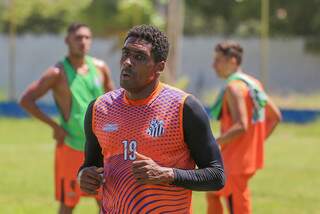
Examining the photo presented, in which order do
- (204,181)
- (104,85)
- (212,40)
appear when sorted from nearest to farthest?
(204,181) < (104,85) < (212,40)

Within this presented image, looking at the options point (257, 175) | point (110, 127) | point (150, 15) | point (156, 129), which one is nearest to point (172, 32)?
point (257, 175)

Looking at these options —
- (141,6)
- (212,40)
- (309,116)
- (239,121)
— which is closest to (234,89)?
(239,121)

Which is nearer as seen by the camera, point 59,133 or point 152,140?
point 152,140

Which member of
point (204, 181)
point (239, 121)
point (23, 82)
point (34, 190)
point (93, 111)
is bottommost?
point (23, 82)

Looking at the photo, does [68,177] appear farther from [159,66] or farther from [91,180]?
[159,66]

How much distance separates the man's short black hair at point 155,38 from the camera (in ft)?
14.9

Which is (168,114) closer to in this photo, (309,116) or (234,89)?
(234,89)

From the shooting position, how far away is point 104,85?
29.5 feet

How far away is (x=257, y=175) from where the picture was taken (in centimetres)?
1492

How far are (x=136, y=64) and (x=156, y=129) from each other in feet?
1.18

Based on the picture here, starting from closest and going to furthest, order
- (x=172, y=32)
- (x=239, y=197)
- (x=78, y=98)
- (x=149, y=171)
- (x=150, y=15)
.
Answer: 1. (x=149, y=171)
2. (x=239, y=197)
3. (x=78, y=98)
4. (x=172, y=32)
5. (x=150, y=15)

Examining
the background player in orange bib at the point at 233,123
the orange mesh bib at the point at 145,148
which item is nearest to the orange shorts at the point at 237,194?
the background player in orange bib at the point at 233,123

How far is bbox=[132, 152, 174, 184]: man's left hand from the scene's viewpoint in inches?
170

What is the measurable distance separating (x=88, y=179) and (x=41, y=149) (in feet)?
47.5
